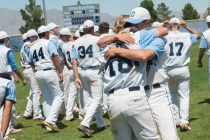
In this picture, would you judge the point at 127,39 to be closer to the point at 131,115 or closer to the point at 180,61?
the point at 131,115

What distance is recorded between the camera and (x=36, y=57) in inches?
394

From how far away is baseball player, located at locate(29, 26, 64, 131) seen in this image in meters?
9.72

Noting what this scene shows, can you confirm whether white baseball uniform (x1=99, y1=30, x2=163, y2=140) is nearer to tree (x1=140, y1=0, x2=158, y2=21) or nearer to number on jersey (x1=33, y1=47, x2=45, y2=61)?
number on jersey (x1=33, y1=47, x2=45, y2=61)

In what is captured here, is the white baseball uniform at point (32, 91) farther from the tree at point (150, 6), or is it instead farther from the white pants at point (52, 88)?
the tree at point (150, 6)

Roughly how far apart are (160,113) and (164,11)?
3862 inches

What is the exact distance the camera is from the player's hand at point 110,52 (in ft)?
16.3

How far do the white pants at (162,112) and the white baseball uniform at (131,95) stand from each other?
273mm

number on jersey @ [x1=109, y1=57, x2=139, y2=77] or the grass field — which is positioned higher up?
number on jersey @ [x1=109, y1=57, x2=139, y2=77]

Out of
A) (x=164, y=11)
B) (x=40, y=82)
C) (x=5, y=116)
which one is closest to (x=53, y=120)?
(x=40, y=82)

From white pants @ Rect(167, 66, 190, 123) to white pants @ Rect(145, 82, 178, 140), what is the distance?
10.8 ft

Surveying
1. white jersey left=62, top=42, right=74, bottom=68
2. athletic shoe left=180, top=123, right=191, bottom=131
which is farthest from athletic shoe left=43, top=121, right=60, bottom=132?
athletic shoe left=180, top=123, right=191, bottom=131

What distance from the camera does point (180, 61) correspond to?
28.7 feet

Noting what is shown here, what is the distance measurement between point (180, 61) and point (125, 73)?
159 inches

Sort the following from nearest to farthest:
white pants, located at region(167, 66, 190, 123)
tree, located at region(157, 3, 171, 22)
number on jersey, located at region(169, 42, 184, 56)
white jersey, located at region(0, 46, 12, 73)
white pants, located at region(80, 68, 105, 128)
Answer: number on jersey, located at region(169, 42, 184, 56), white pants, located at region(167, 66, 190, 123), white jersey, located at region(0, 46, 12, 73), white pants, located at region(80, 68, 105, 128), tree, located at region(157, 3, 171, 22)
